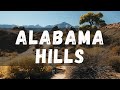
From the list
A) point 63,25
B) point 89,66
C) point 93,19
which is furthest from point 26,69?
point 93,19

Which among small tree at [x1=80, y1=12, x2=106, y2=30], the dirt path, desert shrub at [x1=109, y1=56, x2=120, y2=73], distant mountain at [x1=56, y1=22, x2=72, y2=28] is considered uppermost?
small tree at [x1=80, y1=12, x2=106, y2=30]

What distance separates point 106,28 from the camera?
57.4 ft

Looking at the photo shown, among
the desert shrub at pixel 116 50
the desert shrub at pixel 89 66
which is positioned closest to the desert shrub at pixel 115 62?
the desert shrub at pixel 116 50

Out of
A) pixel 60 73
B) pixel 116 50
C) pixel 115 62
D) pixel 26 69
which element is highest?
pixel 116 50

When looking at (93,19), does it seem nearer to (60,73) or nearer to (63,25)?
(63,25)

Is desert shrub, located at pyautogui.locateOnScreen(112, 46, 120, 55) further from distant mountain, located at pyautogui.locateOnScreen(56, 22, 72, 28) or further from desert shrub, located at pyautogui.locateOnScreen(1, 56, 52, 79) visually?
desert shrub, located at pyautogui.locateOnScreen(1, 56, 52, 79)

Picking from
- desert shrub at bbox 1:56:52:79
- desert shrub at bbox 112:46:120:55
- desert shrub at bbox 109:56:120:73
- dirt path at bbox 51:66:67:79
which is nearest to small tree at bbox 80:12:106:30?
desert shrub at bbox 112:46:120:55

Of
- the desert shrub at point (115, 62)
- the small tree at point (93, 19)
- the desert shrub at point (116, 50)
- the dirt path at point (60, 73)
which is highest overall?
the small tree at point (93, 19)

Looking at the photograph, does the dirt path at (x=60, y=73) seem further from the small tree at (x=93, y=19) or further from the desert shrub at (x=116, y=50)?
the desert shrub at (x=116, y=50)

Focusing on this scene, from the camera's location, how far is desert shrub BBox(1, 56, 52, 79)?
16.8 meters

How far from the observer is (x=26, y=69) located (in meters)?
17.0

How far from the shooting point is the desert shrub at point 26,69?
1678 centimetres
